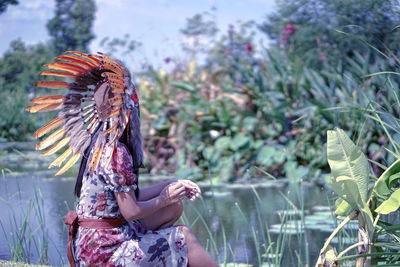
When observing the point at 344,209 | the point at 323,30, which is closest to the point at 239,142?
the point at 323,30

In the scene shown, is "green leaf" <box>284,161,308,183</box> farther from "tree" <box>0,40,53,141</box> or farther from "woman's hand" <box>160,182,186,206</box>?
"tree" <box>0,40,53,141</box>

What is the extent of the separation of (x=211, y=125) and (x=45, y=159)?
13.1ft

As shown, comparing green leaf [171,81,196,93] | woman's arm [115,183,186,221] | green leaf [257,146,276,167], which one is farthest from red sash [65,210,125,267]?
green leaf [171,81,196,93]

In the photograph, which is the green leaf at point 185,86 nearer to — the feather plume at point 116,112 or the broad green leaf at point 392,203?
the feather plume at point 116,112

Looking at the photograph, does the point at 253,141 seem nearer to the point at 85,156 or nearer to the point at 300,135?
the point at 300,135

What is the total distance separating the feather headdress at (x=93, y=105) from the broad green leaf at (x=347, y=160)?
82cm

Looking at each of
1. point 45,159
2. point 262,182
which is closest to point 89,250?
point 262,182

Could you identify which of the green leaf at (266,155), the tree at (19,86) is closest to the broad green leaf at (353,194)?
the green leaf at (266,155)

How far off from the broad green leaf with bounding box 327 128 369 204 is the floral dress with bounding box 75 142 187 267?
0.74 m

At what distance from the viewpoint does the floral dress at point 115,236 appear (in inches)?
77.5

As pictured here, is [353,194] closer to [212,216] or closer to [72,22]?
[212,216]

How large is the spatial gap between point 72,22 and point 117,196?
715 inches

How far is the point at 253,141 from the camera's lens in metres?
6.85

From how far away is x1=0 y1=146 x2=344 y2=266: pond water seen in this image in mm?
2992
